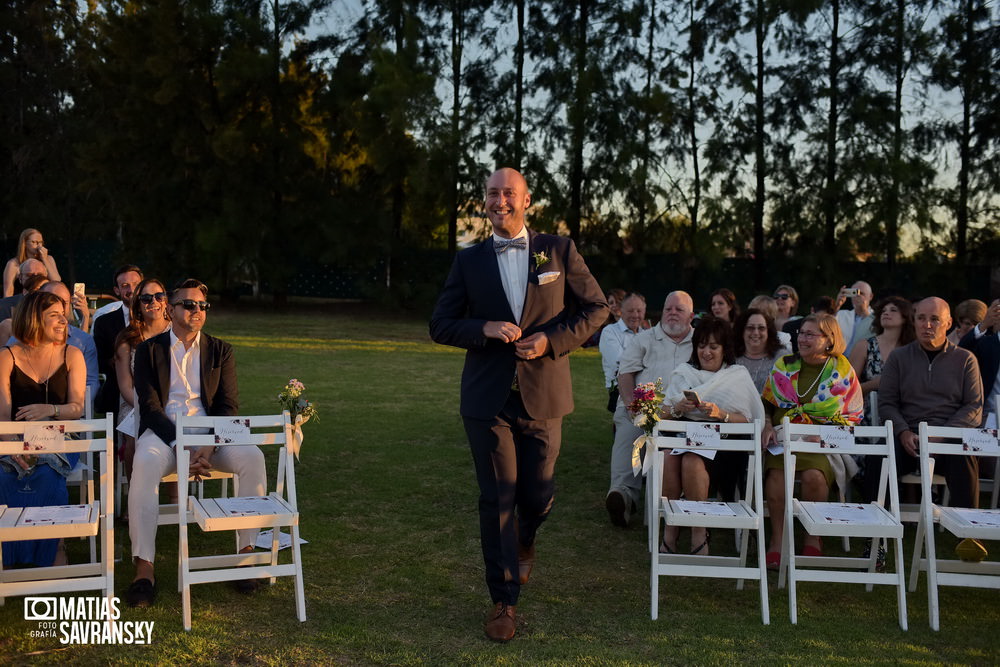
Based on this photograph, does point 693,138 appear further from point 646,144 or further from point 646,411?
point 646,411

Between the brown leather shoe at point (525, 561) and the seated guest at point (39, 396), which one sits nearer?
the brown leather shoe at point (525, 561)

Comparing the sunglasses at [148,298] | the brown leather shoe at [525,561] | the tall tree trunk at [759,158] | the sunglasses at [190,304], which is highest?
the tall tree trunk at [759,158]

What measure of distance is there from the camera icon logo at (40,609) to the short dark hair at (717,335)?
3.86 m

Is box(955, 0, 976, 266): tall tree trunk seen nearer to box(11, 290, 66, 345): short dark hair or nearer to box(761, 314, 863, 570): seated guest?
box(761, 314, 863, 570): seated guest

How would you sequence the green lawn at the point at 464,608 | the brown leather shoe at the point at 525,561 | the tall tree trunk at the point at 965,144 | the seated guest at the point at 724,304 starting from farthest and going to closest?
the tall tree trunk at the point at 965,144, the seated guest at the point at 724,304, the brown leather shoe at the point at 525,561, the green lawn at the point at 464,608

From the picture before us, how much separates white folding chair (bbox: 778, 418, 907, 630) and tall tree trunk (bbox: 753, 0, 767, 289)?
19715 millimetres

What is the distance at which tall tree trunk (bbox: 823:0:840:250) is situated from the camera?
2259 centimetres

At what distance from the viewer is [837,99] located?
22.8m

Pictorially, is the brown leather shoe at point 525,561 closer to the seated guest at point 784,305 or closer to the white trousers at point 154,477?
the white trousers at point 154,477

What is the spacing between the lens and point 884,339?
22.8ft

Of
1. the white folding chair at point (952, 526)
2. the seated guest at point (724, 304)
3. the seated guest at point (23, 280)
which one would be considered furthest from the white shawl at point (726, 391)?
the seated guest at point (23, 280)

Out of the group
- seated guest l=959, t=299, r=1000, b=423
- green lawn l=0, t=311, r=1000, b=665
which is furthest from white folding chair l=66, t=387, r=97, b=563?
seated guest l=959, t=299, r=1000, b=423

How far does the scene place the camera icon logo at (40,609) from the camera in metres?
4.22

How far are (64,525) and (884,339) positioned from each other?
5.71 m
